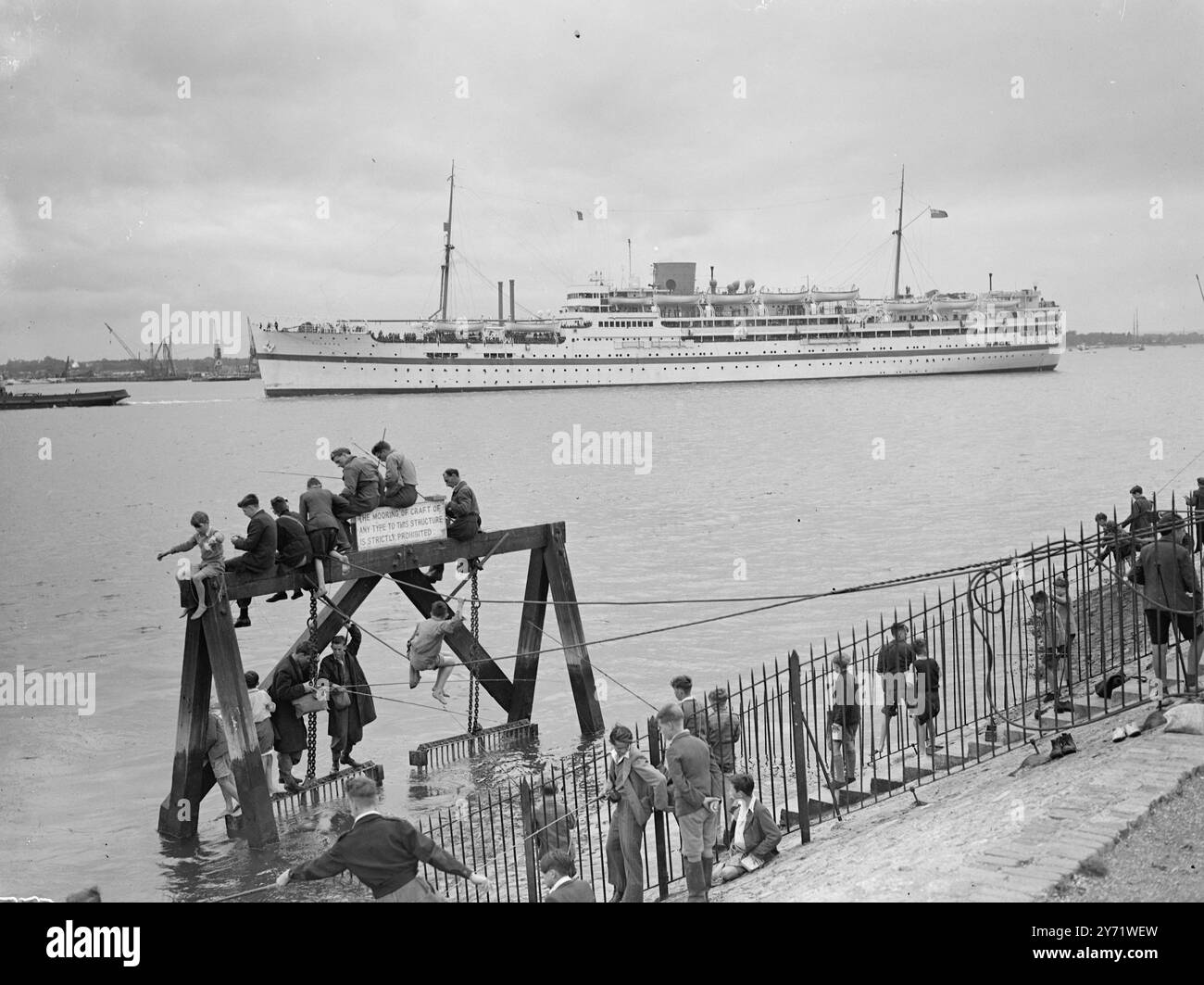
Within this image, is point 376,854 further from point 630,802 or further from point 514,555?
point 514,555

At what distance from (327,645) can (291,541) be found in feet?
5.39

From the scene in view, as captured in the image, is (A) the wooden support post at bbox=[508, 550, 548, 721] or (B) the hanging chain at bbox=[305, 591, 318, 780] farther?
(A) the wooden support post at bbox=[508, 550, 548, 721]

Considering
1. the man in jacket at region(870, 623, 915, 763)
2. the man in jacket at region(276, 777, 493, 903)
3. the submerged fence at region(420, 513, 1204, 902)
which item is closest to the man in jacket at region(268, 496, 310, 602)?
the submerged fence at region(420, 513, 1204, 902)

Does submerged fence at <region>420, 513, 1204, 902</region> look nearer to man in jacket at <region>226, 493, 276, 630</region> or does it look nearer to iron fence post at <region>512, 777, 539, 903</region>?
iron fence post at <region>512, 777, 539, 903</region>

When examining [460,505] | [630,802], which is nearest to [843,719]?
[630,802]

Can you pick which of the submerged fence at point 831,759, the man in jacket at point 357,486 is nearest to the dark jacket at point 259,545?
the man in jacket at point 357,486

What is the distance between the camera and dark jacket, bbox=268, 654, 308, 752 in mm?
9773

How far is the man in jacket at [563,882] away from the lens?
5703mm

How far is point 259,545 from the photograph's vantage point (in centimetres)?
980

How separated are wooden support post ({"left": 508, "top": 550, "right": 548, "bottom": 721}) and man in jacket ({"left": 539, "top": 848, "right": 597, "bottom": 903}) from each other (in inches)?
254

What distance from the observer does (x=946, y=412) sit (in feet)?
234
